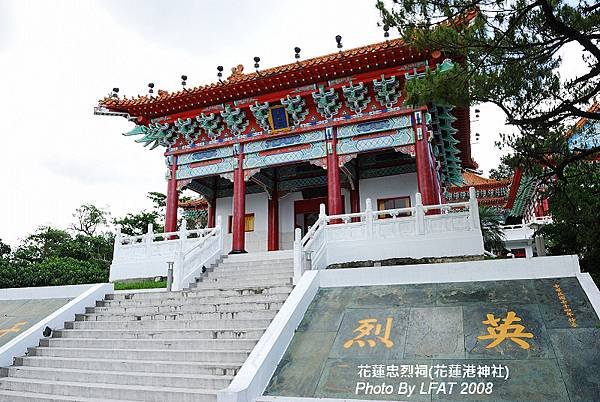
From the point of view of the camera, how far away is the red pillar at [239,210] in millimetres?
12234

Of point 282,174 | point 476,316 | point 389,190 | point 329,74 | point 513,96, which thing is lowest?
point 476,316

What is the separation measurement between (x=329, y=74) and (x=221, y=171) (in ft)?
13.5

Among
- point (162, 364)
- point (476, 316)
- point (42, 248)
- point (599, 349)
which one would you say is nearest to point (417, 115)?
point (476, 316)

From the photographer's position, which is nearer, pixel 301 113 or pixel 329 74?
pixel 329 74

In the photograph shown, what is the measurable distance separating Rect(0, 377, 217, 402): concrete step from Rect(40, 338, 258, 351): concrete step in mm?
890

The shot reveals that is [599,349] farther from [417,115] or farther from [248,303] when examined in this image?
[417,115]

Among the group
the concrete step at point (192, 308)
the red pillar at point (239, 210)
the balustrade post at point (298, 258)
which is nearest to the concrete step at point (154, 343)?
the concrete step at point (192, 308)

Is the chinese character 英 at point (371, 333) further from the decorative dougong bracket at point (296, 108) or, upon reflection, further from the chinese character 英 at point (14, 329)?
the decorative dougong bracket at point (296, 108)

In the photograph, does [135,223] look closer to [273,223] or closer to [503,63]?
[273,223]

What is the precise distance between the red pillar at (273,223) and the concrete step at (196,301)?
6500 millimetres

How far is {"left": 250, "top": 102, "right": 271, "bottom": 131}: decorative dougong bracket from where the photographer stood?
12.2 meters

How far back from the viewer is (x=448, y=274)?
6.45 meters

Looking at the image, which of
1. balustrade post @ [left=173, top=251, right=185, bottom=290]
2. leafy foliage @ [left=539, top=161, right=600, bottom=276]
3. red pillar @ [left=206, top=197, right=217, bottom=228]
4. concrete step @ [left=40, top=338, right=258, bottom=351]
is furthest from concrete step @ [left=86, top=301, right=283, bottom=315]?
red pillar @ [left=206, top=197, right=217, bottom=228]

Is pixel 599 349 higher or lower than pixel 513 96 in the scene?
lower
